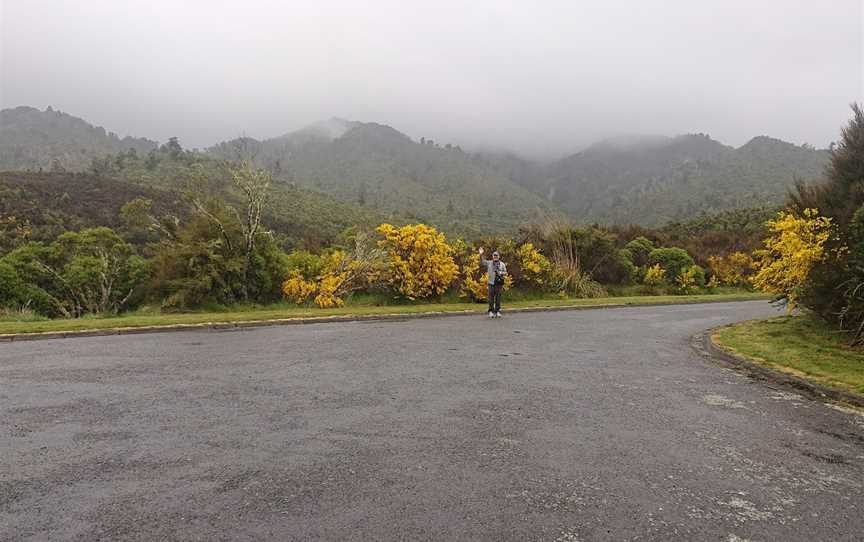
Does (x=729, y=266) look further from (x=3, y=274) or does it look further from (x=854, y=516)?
(x=3, y=274)

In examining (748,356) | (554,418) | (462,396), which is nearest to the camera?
(554,418)

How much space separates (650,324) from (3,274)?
19.1 meters

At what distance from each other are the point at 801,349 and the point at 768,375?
2494 mm

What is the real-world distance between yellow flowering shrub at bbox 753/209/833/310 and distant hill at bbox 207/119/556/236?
64663 mm

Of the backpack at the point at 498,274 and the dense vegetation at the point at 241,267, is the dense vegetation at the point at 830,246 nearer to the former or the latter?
the backpack at the point at 498,274

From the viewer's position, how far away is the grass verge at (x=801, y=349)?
7.76 metres

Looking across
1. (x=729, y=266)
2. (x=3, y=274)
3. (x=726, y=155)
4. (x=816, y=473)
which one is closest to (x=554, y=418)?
(x=816, y=473)

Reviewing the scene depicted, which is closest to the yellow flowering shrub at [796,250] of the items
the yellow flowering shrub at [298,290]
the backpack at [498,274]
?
the backpack at [498,274]

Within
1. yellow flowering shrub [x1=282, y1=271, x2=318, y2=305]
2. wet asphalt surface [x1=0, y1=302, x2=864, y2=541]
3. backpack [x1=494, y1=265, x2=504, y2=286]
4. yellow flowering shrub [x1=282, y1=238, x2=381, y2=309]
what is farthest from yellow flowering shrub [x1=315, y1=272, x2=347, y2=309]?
wet asphalt surface [x1=0, y1=302, x2=864, y2=541]

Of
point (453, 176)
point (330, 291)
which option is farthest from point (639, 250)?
point (453, 176)

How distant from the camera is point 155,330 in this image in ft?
39.2

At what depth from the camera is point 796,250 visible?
38.1ft

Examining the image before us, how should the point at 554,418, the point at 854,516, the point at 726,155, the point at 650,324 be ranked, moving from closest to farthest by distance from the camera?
the point at 854,516
the point at 554,418
the point at 650,324
the point at 726,155

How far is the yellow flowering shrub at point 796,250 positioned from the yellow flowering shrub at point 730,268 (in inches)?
733
